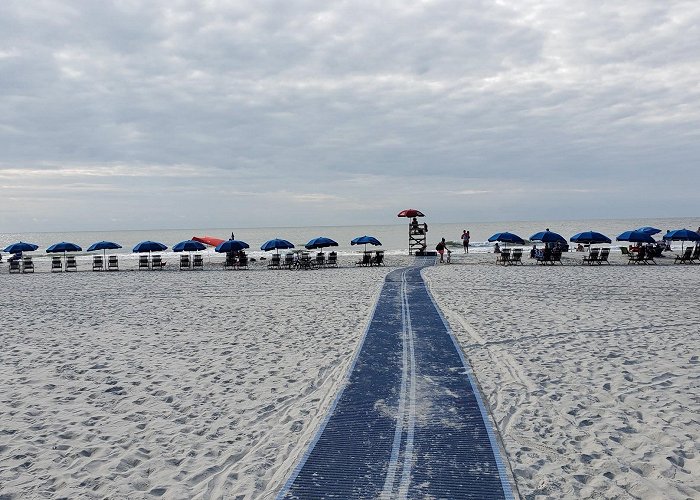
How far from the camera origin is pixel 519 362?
8.27 metres

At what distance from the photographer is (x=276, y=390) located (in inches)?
282

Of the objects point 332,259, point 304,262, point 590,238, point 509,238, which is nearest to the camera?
point 304,262

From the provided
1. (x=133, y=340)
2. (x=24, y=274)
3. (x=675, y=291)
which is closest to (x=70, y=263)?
(x=24, y=274)

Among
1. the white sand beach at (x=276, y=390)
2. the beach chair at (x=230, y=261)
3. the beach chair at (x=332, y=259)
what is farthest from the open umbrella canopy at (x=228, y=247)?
the white sand beach at (x=276, y=390)

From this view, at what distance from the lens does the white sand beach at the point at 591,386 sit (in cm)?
473

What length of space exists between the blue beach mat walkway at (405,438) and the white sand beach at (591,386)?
339mm

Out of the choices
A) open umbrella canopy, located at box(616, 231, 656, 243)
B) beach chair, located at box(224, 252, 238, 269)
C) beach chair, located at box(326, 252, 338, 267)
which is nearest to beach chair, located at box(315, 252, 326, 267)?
beach chair, located at box(326, 252, 338, 267)

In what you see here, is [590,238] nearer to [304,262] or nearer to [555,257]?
[555,257]

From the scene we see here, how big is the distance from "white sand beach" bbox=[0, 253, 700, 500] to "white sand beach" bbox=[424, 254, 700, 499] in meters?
0.03

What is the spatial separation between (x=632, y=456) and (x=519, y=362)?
3239 millimetres

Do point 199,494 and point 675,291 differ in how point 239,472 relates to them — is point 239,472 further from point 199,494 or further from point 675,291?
point 675,291

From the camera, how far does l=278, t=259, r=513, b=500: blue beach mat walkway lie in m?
4.47

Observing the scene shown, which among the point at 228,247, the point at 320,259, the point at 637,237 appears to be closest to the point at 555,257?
the point at 637,237

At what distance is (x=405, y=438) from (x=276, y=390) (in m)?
2.45
